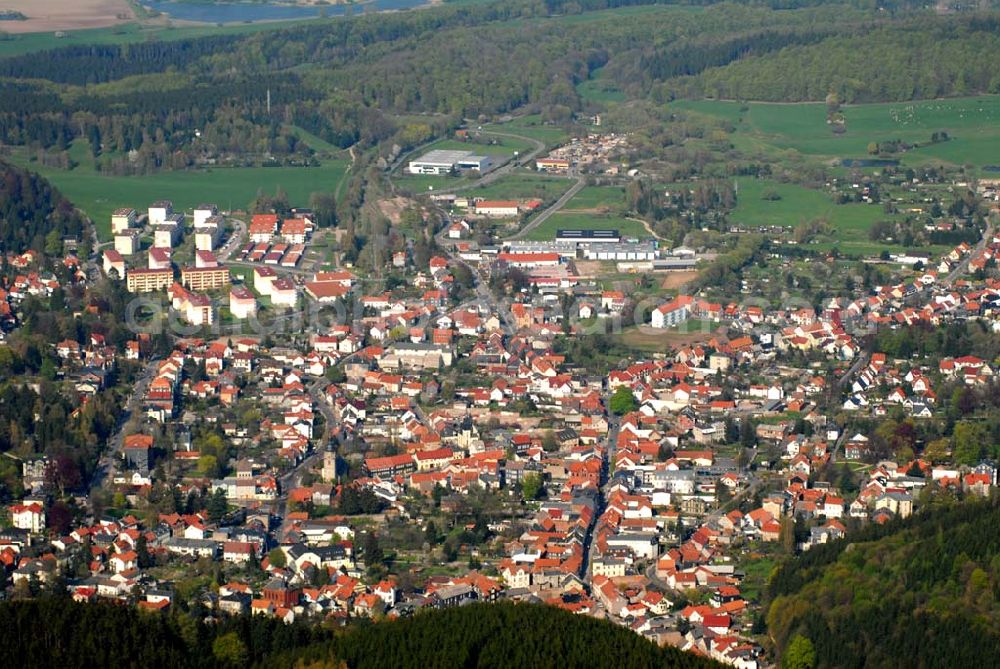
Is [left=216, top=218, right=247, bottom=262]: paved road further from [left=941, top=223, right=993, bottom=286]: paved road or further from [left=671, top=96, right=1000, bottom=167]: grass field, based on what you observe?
[left=671, top=96, right=1000, bottom=167]: grass field

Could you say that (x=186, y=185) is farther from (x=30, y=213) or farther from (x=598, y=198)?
(x=598, y=198)

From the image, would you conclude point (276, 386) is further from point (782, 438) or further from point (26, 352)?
point (782, 438)

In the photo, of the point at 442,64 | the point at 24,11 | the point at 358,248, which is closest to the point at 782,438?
the point at 358,248

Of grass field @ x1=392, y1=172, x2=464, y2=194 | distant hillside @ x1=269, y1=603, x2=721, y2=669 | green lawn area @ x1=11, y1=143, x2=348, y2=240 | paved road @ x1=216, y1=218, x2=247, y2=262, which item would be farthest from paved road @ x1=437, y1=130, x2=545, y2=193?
distant hillside @ x1=269, y1=603, x2=721, y2=669

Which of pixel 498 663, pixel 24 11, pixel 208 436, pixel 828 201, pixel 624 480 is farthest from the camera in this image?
pixel 24 11

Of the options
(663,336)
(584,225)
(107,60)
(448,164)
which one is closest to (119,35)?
(107,60)
